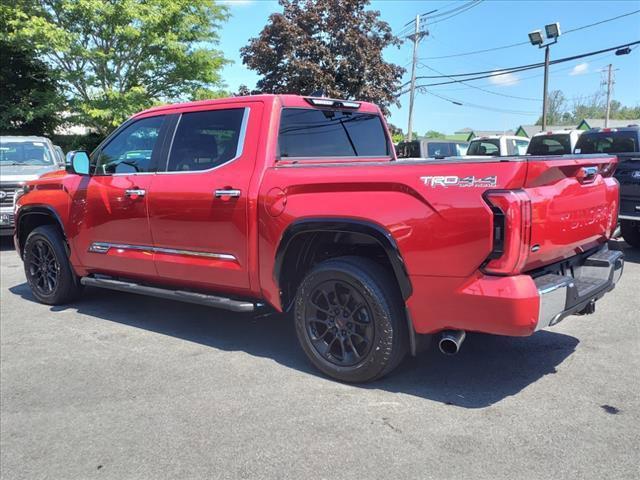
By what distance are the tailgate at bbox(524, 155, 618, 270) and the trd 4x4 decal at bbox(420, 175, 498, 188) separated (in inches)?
8.3

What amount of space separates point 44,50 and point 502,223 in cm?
1832

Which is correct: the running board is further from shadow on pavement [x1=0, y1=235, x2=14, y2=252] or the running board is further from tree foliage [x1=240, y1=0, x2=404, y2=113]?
tree foliage [x1=240, y1=0, x2=404, y2=113]

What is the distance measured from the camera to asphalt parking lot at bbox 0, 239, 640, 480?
2.88 meters

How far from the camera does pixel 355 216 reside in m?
3.53

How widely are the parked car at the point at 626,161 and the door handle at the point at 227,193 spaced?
6.42 m

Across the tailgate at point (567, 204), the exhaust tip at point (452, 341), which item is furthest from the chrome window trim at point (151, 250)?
the tailgate at point (567, 204)

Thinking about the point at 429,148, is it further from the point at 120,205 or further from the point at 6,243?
the point at 120,205

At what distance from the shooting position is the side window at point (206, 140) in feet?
14.4

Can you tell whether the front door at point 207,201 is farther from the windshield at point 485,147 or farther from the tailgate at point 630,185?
the windshield at point 485,147

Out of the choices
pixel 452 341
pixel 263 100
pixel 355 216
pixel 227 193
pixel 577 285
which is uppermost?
pixel 263 100

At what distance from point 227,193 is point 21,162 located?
29.5ft

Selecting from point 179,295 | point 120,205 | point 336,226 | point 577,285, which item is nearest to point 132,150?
point 120,205

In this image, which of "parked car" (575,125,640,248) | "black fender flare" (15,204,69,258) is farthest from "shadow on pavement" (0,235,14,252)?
"parked car" (575,125,640,248)

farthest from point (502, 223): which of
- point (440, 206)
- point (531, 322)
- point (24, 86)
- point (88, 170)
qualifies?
point (24, 86)
